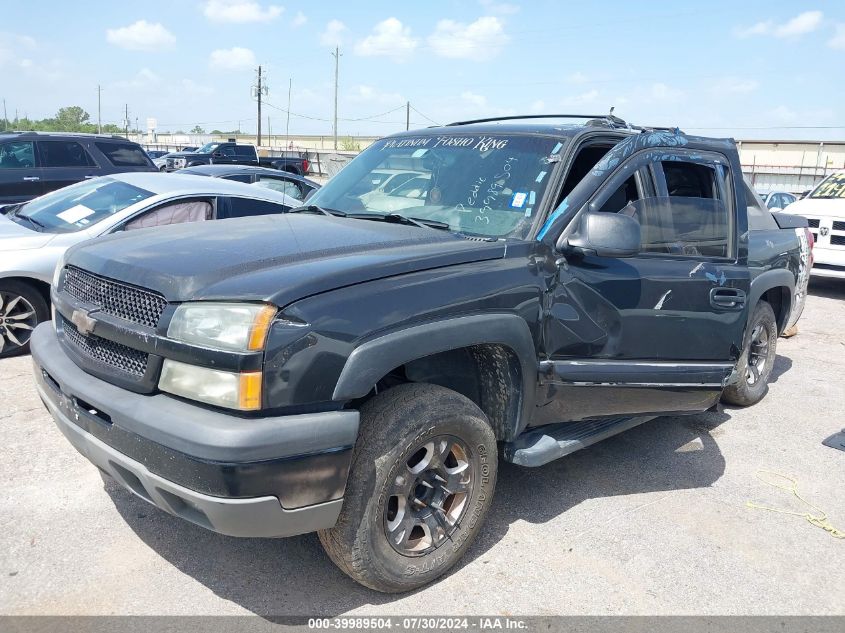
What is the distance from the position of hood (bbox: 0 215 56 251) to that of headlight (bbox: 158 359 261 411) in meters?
3.82

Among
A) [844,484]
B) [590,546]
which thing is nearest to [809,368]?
[844,484]

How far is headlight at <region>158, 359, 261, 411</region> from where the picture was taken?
233 cm

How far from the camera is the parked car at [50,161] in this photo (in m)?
9.98

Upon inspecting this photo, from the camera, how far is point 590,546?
3.39 meters

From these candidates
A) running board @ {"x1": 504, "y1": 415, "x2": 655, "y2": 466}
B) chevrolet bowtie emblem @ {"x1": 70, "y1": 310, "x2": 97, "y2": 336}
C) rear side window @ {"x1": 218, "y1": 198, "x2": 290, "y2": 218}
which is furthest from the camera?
rear side window @ {"x1": 218, "y1": 198, "x2": 290, "y2": 218}

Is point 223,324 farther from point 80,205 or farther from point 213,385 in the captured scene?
point 80,205

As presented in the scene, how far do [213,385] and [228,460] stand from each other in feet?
0.88

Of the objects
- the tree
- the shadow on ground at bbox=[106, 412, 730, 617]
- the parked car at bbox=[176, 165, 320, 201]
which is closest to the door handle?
the shadow on ground at bbox=[106, 412, 730, 617]

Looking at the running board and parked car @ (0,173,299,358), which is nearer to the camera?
the running board

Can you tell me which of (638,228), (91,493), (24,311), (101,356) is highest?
(638,228)

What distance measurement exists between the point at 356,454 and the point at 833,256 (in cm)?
967

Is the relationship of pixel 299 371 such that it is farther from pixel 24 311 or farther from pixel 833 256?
pixel 833 256

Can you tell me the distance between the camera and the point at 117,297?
2.77m

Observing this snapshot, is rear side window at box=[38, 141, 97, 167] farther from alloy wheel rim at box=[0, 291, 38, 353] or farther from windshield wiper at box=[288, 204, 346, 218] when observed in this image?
windshield wiper at box=[288, 204, 346, 218]
